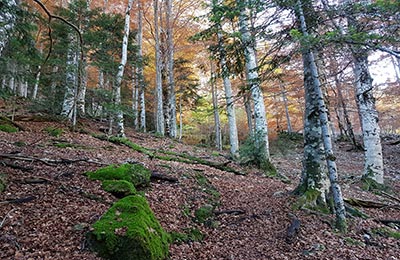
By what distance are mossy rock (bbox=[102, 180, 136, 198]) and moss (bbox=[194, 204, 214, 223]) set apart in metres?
1.27

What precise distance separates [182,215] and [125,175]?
140 centimetres

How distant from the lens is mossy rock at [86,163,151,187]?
5070 mm

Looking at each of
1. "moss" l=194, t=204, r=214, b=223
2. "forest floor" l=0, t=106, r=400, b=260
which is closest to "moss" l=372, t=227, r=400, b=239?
"forest floor" l=0, t=106, r=400, b=260

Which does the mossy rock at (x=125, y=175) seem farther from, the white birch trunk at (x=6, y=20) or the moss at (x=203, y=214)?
the white birch trunk at (x=6, y=20)

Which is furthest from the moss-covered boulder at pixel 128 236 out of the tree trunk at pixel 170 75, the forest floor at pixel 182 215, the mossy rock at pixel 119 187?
the tree trunk at pixel 170 75

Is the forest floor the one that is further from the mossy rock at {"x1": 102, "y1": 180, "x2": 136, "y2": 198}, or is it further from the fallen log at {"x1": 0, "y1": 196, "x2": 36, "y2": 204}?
the mossy rock at {"x1": 102, "y1": 180, "x2": 136, "y2": 198}

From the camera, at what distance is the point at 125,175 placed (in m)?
5.12

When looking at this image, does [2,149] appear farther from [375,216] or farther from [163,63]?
[163,63]

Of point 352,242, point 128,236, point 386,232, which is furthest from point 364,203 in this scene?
point 128,236

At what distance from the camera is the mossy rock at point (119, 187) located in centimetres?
464

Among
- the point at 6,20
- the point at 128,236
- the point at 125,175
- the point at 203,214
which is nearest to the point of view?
the point at 128,236

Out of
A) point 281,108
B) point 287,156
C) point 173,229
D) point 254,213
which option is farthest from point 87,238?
point 281,108

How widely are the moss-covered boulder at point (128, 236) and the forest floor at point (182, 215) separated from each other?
169 millimetres

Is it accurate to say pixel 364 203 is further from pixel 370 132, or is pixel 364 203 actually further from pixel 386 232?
Result: pixel 370 132
